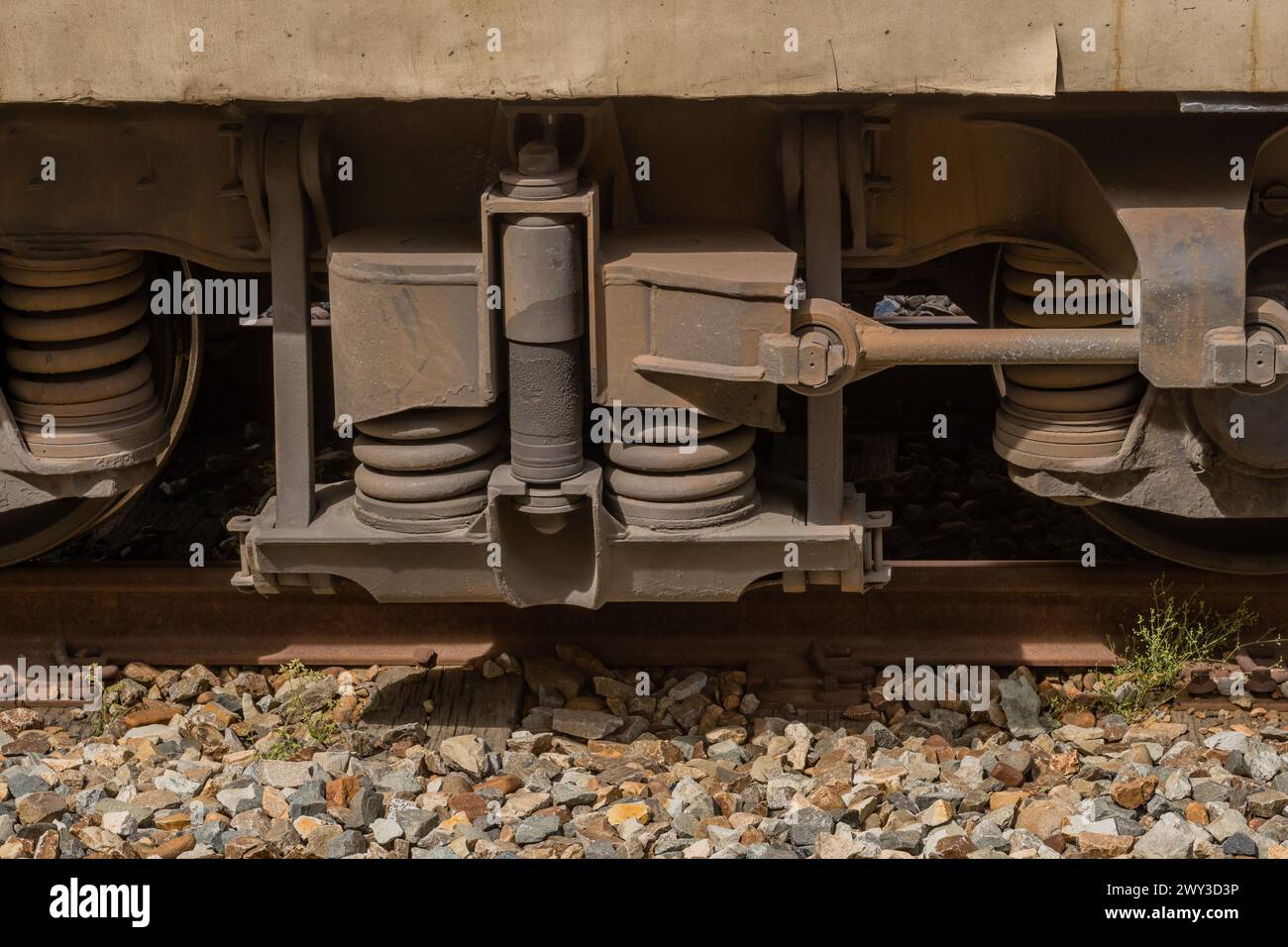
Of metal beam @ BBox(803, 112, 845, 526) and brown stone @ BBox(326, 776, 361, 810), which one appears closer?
metal beam @ BBox(803, 112, 845, 526)

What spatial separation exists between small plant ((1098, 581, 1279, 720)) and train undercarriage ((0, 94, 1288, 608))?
1.50 feet

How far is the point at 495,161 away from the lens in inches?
201

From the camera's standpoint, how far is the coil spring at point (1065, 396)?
529 centimetres

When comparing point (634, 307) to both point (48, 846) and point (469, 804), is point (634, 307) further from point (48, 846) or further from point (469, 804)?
point (48, 846)

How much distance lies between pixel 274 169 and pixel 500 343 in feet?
2.28

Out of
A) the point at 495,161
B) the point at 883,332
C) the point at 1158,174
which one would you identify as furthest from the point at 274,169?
the point at 1158,174

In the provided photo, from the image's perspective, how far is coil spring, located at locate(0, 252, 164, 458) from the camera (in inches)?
214

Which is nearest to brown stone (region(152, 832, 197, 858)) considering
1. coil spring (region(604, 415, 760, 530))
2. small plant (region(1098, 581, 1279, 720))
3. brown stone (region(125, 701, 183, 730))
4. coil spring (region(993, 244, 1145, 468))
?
brown stone (region(125, 701, 183, 730))

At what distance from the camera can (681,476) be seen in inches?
205

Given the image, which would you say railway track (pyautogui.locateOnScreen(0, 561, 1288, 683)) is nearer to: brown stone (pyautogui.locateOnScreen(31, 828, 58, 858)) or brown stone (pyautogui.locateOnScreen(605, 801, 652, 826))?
brown stone (pyautogui.locateOnScreen(605, 801, 652, 826))

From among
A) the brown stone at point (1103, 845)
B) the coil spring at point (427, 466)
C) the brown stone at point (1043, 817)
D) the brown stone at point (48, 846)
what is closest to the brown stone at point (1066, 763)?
the brown stone at point (1043, 817)

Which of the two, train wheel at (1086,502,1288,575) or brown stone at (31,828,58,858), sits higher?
train wheel at (1086,502,1288,575)

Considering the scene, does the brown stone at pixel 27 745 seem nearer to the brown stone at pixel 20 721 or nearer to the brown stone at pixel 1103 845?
the brown stone at pixel 20 721

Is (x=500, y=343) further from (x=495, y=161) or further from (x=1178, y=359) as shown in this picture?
(x=1178, y=359)
